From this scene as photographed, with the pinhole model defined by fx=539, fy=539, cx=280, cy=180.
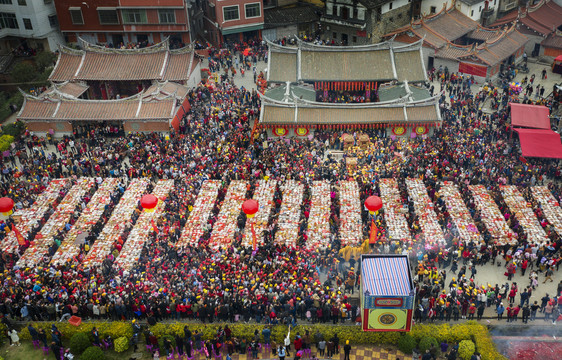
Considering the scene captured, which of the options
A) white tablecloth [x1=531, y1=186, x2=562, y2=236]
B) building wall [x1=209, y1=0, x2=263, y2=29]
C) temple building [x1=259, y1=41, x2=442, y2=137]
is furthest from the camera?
building wall [x1=209, y1=0, x2=263, y2=29]

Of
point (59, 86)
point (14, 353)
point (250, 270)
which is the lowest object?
point (14, 353)

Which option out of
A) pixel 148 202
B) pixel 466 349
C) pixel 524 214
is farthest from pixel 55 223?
pixel 524 214

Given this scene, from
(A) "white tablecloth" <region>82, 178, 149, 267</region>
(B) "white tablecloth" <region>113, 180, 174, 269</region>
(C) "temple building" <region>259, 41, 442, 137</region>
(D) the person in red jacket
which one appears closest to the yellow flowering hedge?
(D) the person in red jacket

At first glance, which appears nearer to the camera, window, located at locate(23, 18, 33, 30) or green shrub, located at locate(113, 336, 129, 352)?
green shrub, located at locate(113, 336, 129, 352)

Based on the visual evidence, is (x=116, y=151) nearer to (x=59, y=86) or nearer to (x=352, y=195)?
(x=59, y=86)

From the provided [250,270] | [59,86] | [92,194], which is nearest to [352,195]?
[250,270]

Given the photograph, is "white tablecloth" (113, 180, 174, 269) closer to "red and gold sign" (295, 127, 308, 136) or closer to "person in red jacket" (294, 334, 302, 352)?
"person in red jacket" (294, 334, 302, 352)

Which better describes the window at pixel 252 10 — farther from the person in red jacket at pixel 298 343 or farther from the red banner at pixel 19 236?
the person in red jacket at pixel 298 343
